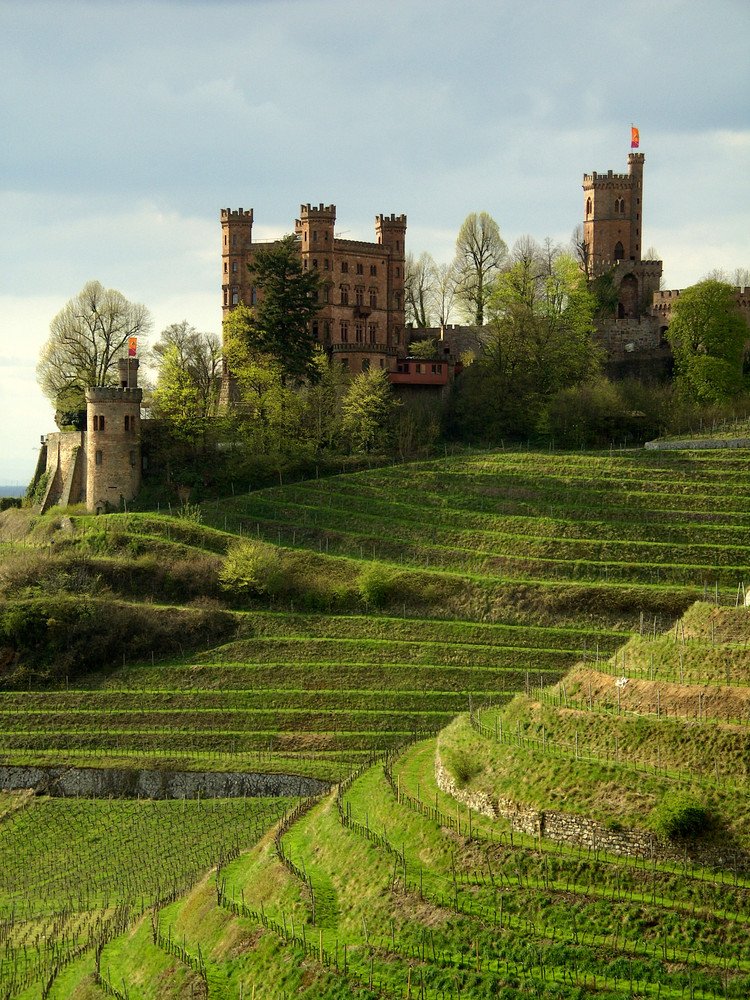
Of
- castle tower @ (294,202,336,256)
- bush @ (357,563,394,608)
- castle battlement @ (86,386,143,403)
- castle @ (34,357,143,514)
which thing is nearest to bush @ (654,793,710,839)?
bush @ (357,563,394,608)

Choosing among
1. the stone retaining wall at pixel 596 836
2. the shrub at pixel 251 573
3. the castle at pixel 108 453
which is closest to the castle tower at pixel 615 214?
the castle at pixel 108 453

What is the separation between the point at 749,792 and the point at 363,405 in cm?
5235

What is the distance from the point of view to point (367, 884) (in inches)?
1369

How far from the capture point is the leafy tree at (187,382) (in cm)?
8094

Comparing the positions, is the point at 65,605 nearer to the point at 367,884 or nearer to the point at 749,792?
the point at 367,884

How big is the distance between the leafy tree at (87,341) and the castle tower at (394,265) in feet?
58.9

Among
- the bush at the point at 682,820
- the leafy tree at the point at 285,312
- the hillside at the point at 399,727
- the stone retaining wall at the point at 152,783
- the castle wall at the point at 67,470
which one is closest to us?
the hillside at the point at 399,727

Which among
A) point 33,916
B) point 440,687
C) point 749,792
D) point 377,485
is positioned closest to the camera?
point 749,792

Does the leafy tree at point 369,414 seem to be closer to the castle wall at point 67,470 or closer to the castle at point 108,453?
the castle at point 108,453

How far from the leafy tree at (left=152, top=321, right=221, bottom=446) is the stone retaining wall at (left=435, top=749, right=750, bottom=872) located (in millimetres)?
46997

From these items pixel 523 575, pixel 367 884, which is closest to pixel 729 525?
pixel 523 575

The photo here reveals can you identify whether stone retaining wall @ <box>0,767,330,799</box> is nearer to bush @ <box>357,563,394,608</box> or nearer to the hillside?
the hillside

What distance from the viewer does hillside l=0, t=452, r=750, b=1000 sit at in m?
32.0

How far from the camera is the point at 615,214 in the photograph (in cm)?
10431
